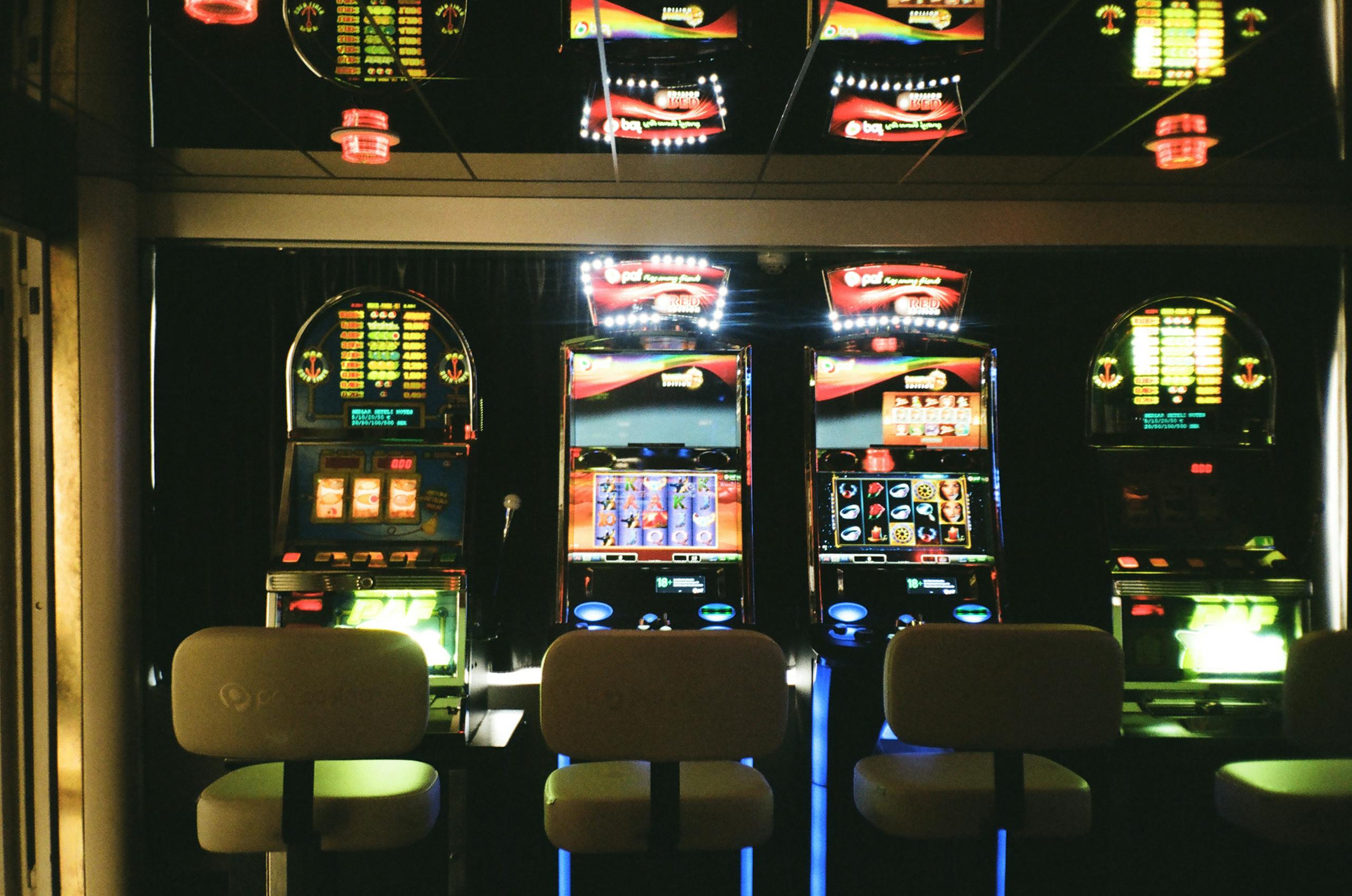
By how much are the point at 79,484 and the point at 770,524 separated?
115 inches

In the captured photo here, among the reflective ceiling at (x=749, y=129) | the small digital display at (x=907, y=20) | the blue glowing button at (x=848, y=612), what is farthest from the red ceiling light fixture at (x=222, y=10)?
the blue glowing button at (x=848, y=612)

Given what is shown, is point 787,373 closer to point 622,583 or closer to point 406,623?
point 622,583

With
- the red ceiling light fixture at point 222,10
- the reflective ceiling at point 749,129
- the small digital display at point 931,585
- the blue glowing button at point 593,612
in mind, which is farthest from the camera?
the reflective ceiling at point 749,129

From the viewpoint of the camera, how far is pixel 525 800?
3625 mm

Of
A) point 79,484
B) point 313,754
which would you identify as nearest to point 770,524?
point 313,754

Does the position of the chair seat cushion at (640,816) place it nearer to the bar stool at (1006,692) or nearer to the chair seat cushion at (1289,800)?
the bar stool at (1006,692)

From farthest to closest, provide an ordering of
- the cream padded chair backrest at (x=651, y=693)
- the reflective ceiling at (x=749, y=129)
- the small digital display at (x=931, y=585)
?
the reflective ceiling at (x=749, y=129) → the small digital display at (x=931, y=585) → the cream padded chair backrest at (x=651, y=693)

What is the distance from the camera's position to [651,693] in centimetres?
205

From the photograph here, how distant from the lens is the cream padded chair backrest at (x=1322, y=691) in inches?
85.4

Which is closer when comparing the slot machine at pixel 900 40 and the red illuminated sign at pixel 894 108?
the slot machine at pixel 900 40

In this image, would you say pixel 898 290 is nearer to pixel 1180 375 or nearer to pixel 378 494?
pixel 1180 375

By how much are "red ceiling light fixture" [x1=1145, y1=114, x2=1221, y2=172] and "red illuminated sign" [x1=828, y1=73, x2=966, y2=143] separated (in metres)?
0.74

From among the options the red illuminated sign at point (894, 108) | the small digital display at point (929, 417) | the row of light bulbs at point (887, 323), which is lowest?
the small digital display at point (929, 417)

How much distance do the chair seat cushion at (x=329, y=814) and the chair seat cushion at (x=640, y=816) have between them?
0.36 meters
